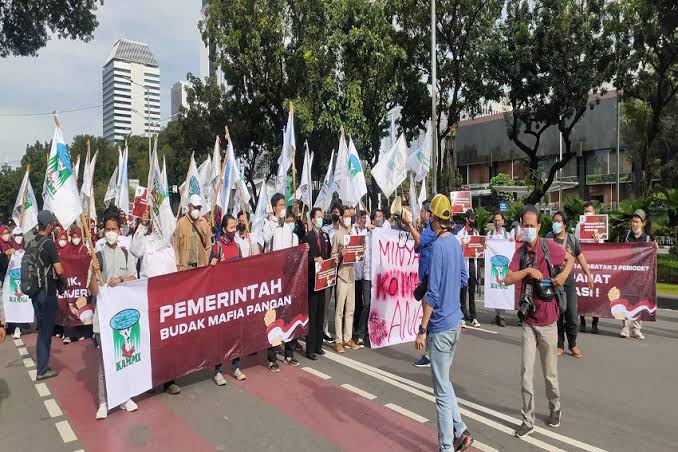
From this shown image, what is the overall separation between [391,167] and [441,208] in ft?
16.8

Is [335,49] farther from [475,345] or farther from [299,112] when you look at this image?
[475,345]

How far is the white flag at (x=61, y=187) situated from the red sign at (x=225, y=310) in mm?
1039

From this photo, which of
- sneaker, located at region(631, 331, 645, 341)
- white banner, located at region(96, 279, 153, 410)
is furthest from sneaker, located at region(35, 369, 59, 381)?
sneaker, located at region(631, 331, 645, 341)

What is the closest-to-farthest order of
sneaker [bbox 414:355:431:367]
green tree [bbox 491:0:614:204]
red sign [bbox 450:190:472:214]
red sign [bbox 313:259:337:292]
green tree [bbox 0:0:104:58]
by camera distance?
sneaker [bbox 414:355:431:367]
red sign [bbox 313:259:337:292]
red sign [bbox 450:190:472:214]
green tree [bbox 0:0:104:58]
green tree [bbox 491:0:614:204]

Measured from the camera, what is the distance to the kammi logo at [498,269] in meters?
9.40

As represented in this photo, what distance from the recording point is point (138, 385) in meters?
5.59

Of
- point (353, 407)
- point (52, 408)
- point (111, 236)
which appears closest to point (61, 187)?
point (111, 236)

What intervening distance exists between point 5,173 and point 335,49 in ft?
255

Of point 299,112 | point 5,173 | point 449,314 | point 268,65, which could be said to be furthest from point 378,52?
point 5,173

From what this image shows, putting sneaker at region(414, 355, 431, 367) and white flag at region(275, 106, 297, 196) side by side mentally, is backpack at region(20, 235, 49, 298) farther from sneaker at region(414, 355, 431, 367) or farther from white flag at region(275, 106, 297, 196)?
sneaker at region(414, 355, 431, 367)

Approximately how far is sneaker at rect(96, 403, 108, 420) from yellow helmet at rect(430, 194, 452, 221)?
12.2ft

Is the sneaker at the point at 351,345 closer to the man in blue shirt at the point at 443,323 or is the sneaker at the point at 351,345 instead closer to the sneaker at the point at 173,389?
the sneaker at the point at 173,389

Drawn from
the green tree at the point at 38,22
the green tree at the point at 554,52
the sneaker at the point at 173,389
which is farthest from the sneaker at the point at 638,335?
the green tree at the point at 38,22

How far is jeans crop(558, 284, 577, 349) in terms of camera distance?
743 cm
